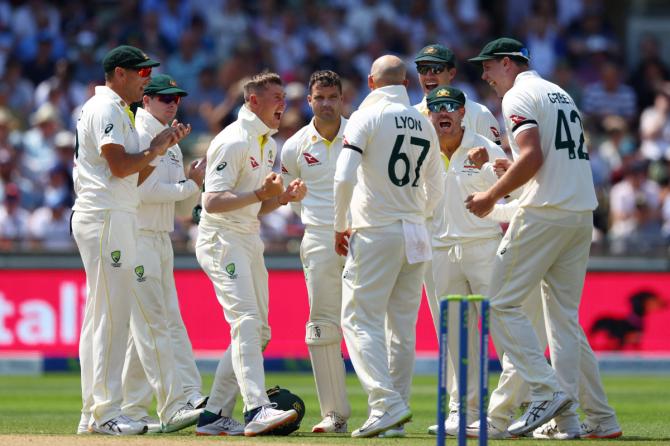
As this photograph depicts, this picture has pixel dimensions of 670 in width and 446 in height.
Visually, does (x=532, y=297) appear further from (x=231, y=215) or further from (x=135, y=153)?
(x=135, y=153)

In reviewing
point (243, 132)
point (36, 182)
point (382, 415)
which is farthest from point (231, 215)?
point (36, 182)

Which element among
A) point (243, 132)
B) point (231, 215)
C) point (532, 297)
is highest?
point (243, 132)

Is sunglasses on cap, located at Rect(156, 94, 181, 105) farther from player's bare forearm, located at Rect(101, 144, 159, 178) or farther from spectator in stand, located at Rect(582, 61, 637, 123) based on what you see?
spectator in stand, located at Rect(582, 61, 637, 123)

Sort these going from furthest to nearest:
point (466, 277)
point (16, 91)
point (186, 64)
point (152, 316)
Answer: point (186, 64), point (16, 91), point (152, 316), point (466, 277)

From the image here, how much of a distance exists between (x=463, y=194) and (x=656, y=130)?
10.4 meters

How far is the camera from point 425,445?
7977 millimetres

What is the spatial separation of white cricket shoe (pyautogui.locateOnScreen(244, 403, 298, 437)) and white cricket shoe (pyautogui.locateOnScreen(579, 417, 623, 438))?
6.19ft

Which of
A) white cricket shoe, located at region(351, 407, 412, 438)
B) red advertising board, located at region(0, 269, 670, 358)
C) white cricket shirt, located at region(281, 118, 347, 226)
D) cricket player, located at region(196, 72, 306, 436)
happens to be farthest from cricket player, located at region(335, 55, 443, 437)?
red advertising board, located at region(0, 269, 670, 358)

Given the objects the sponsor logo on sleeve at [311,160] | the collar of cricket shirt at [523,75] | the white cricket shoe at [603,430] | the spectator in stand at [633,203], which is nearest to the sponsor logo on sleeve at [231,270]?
the sponsor logo on sleeve at [311,160]

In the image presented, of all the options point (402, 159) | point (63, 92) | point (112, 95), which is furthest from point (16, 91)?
point (402, 159)

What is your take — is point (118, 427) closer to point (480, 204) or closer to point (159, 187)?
point (159, 187)

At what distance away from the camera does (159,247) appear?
9586 mm

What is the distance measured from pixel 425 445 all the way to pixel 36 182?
1059 centimetres

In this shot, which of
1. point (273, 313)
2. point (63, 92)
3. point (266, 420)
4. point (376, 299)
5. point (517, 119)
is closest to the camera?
point (517, 119)
